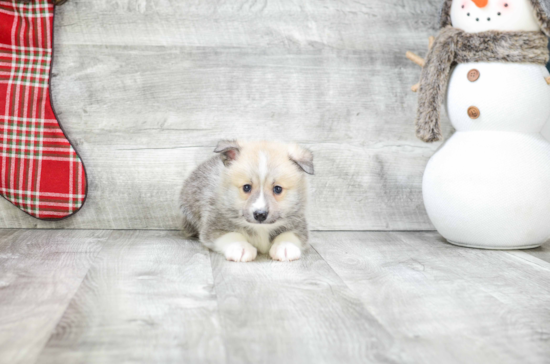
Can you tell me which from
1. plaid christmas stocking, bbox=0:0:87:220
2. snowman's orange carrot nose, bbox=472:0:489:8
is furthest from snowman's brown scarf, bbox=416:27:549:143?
plaid christmas stocking, bbox=0:0:87:220

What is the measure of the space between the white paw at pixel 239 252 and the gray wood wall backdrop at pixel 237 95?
66 centimetres

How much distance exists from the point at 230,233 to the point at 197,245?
0.21m

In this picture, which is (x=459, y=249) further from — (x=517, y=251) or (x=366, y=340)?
(x=366, y=340)

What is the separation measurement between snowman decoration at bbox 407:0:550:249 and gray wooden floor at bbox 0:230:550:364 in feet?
0.47

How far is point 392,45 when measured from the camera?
2.54 meters

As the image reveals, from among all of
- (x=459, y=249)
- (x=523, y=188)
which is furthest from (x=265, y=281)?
(x=523, y=188)

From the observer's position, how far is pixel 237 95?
8.09ft

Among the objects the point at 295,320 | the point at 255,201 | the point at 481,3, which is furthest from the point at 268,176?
→ the point at 481,3

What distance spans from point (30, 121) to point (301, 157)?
1221 millimetres

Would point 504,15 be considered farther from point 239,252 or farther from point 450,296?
point 239,252

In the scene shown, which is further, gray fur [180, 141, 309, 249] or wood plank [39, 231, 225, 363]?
gray fur [180, 141, 309, 249]

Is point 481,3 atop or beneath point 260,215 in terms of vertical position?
atop

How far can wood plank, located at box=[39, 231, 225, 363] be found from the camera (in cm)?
108

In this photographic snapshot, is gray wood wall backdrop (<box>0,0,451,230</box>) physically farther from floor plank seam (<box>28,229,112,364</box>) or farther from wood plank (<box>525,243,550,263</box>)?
wood plank (<box>525,243,550,263</box>)
